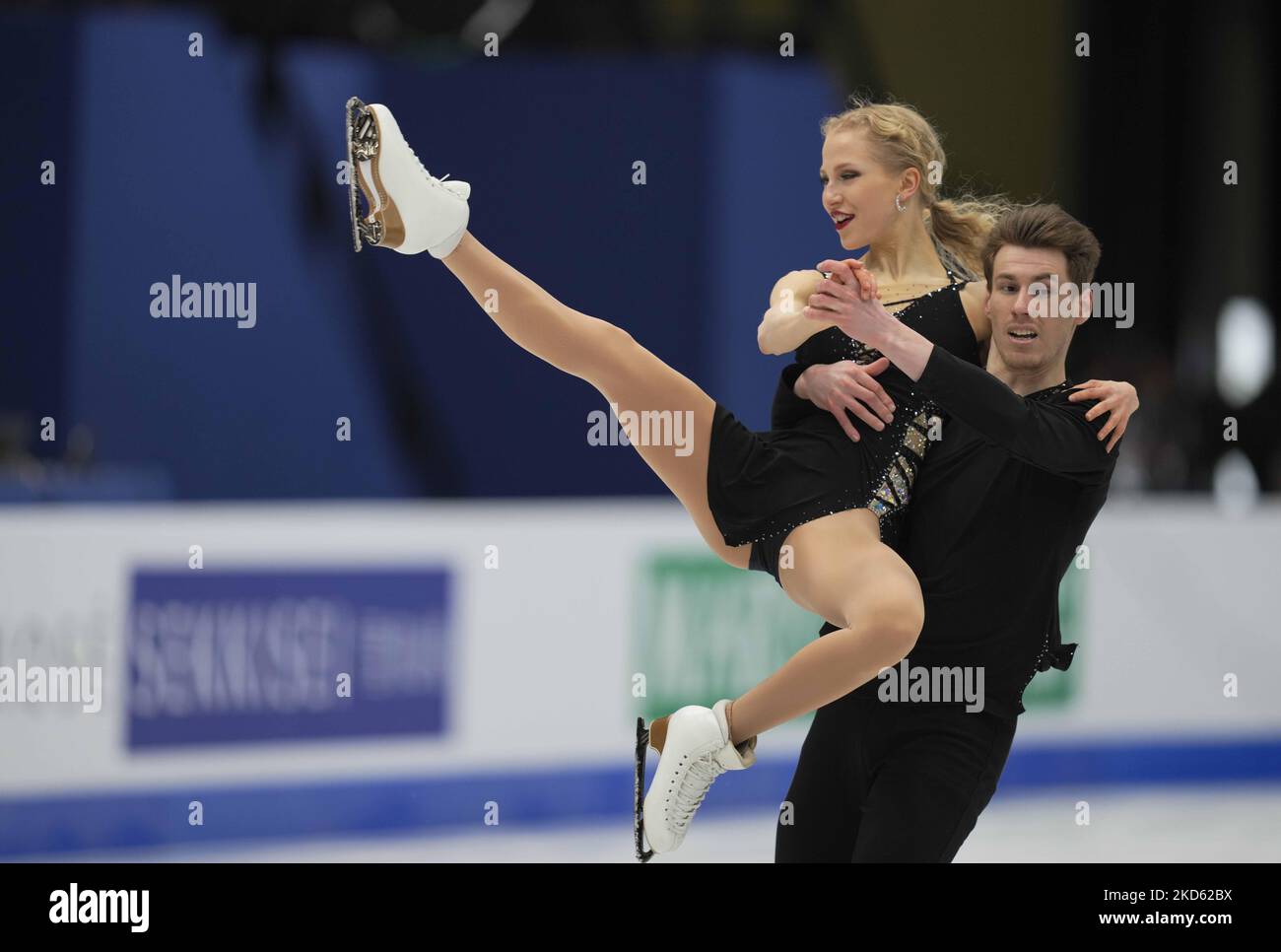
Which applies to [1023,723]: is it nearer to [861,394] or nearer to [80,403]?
[861,394]

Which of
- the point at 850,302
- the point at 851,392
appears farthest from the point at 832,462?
the point at 850,302

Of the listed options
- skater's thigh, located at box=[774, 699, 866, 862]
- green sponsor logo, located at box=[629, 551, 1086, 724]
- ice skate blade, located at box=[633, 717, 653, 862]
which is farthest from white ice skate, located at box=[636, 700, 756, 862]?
green sponsor logo, located at box=[629, 551, 1086, 724]

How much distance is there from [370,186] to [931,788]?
5.00ft

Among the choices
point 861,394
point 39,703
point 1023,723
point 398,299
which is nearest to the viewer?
point 861,394

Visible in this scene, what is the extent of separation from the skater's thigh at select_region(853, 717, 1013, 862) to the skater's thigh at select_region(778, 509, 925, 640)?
229 mm

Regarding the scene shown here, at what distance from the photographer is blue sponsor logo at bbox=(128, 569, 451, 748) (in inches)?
Result: 225

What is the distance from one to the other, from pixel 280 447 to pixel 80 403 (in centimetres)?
110

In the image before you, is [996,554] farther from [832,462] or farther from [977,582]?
[832,462]

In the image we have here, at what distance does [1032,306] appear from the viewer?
2.86 meters

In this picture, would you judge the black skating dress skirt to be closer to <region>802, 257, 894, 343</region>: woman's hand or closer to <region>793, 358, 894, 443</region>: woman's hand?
<region>793, 358, 894, 443</region>: woman's hand

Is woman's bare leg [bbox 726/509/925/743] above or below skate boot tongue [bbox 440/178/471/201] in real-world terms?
below

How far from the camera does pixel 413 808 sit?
6.14 m

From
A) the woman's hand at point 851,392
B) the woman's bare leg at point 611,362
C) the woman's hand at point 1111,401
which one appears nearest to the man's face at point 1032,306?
the woman's hand at point 1111,401
